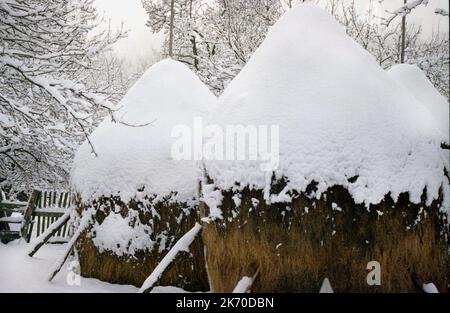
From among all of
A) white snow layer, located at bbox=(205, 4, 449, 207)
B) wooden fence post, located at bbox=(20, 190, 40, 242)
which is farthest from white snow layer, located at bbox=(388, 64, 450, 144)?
wooden fence post, located at bbox=(20, 190, 40, 242)

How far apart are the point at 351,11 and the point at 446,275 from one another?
52.8ft

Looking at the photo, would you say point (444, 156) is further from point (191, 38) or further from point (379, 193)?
point (191, 38)

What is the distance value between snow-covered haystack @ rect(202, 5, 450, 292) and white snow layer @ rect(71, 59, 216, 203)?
1.45 meters

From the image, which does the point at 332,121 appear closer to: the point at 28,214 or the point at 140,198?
the point at 140,198

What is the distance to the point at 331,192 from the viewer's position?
3.54 meters

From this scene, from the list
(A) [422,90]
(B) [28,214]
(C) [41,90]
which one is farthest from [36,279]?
(A) [422,90]

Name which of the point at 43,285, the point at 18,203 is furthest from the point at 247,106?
the point at 18,203

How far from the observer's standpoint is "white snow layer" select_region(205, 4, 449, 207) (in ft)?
11.8

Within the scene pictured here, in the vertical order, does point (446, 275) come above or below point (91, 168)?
below

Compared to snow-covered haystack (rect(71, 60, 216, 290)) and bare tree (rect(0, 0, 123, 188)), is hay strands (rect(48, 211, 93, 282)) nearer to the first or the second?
snow-covered haystack (rect(71, 60, 216, 290))

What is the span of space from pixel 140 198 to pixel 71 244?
3.90ft

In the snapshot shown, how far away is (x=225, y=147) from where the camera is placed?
3.96 m
